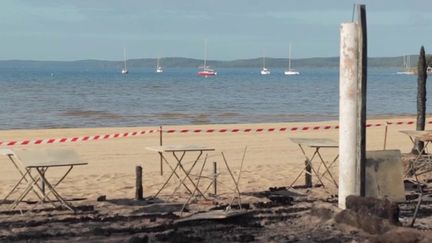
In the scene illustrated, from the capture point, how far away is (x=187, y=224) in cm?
743

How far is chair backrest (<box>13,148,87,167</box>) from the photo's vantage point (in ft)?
27.0

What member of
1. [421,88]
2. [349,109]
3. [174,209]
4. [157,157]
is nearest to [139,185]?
[174,209]

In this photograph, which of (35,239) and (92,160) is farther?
(92,160)

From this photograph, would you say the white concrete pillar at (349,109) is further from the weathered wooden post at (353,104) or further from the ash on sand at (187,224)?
the ash on sand at (187,224)

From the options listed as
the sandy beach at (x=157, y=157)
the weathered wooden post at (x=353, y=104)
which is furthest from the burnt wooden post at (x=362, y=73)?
the sandy beach at (x=157, y=157)

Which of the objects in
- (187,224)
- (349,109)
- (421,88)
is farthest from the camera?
(421,88)

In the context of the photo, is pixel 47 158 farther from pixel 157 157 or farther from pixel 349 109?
pixel 157 157

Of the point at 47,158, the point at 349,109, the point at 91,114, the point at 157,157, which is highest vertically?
the point at 349,109

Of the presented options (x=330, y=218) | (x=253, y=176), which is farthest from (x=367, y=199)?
(x=253, y=176)

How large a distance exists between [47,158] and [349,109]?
3380mm

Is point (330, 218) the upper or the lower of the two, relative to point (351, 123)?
lower

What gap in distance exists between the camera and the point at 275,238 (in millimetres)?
6652

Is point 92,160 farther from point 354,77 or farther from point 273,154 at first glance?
point 354,77

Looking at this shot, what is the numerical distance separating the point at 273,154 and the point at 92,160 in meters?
3.83
